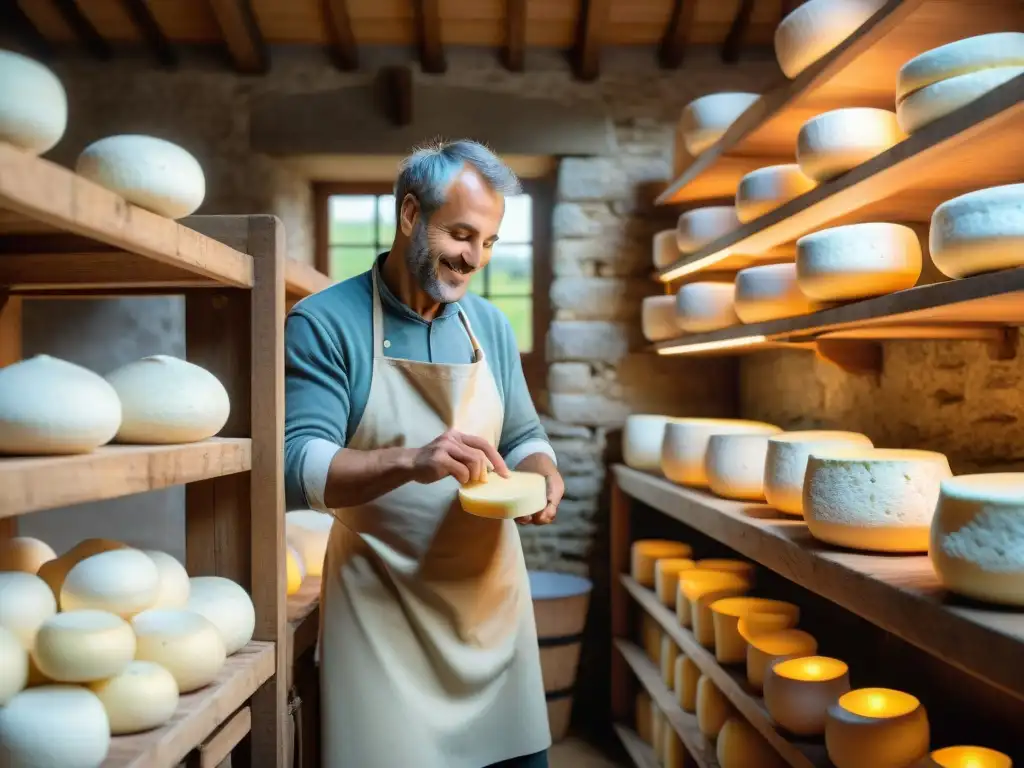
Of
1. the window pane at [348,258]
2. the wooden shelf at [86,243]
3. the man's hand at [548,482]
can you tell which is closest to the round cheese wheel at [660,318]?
the window pane at [348,258]

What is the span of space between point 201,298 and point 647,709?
256 centimetres

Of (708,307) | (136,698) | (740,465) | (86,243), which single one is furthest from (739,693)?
(86,243)

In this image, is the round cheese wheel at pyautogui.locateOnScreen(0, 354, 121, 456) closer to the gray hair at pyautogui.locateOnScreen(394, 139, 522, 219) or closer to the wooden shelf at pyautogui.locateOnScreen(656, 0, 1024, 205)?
the gray hair at pyautogui.locateOnScreen(394, 139, 522, 219)

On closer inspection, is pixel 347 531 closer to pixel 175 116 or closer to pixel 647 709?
pixel 647 709

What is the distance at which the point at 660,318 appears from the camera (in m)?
3.71

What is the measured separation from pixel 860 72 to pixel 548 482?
122 cm

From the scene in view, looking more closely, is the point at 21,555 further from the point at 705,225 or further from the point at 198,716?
the point at 705,225

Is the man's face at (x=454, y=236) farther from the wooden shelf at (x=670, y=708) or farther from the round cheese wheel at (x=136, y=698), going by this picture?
the wooden shelf at (x=670, y=708)

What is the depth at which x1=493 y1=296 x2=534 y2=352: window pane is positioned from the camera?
454 centimetres

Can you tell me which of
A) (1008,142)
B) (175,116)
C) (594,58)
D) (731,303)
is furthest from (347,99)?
(1008,142)

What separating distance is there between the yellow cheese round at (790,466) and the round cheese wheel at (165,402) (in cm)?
122

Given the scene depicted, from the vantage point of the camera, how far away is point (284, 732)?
1.62 m

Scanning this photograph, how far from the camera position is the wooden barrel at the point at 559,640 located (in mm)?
3553

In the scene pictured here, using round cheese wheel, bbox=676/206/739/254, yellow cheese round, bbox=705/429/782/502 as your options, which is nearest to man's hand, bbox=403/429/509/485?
yellow cheese round, bbox=705/429/782/502
